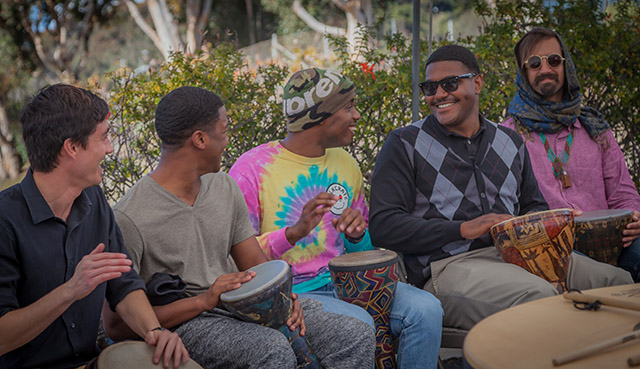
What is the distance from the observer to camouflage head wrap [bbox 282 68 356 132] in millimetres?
3734

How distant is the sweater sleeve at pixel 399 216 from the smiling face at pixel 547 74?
1.30 m

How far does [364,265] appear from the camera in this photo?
10.3ft

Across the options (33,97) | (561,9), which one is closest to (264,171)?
(33,97)

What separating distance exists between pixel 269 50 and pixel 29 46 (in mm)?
8618

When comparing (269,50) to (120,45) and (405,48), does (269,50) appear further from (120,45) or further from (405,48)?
(120,45)

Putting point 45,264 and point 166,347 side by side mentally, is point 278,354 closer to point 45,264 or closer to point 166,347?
point 166,347

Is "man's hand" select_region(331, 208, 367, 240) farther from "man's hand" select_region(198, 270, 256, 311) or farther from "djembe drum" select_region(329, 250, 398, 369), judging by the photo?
"man's hand" select_region(198, 270, 256, 311)

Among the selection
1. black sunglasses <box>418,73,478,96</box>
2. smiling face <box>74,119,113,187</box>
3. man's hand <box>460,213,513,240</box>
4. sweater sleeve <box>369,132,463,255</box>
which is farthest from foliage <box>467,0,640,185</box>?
smiling face <box>74,119,113,187</box>

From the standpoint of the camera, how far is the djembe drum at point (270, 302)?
105 inches

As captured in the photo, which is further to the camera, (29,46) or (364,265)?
(29,46)

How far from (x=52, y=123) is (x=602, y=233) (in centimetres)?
296

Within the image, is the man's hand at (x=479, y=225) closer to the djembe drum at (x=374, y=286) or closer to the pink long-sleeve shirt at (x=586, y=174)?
the djembe drum at (x=374, y=286)

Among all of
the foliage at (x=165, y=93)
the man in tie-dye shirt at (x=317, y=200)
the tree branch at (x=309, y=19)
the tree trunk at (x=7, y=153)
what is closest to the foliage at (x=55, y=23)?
the tree trunk at (x=7, y=153)

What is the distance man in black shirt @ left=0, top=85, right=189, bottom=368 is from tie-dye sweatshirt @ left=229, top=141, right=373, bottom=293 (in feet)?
3.42
